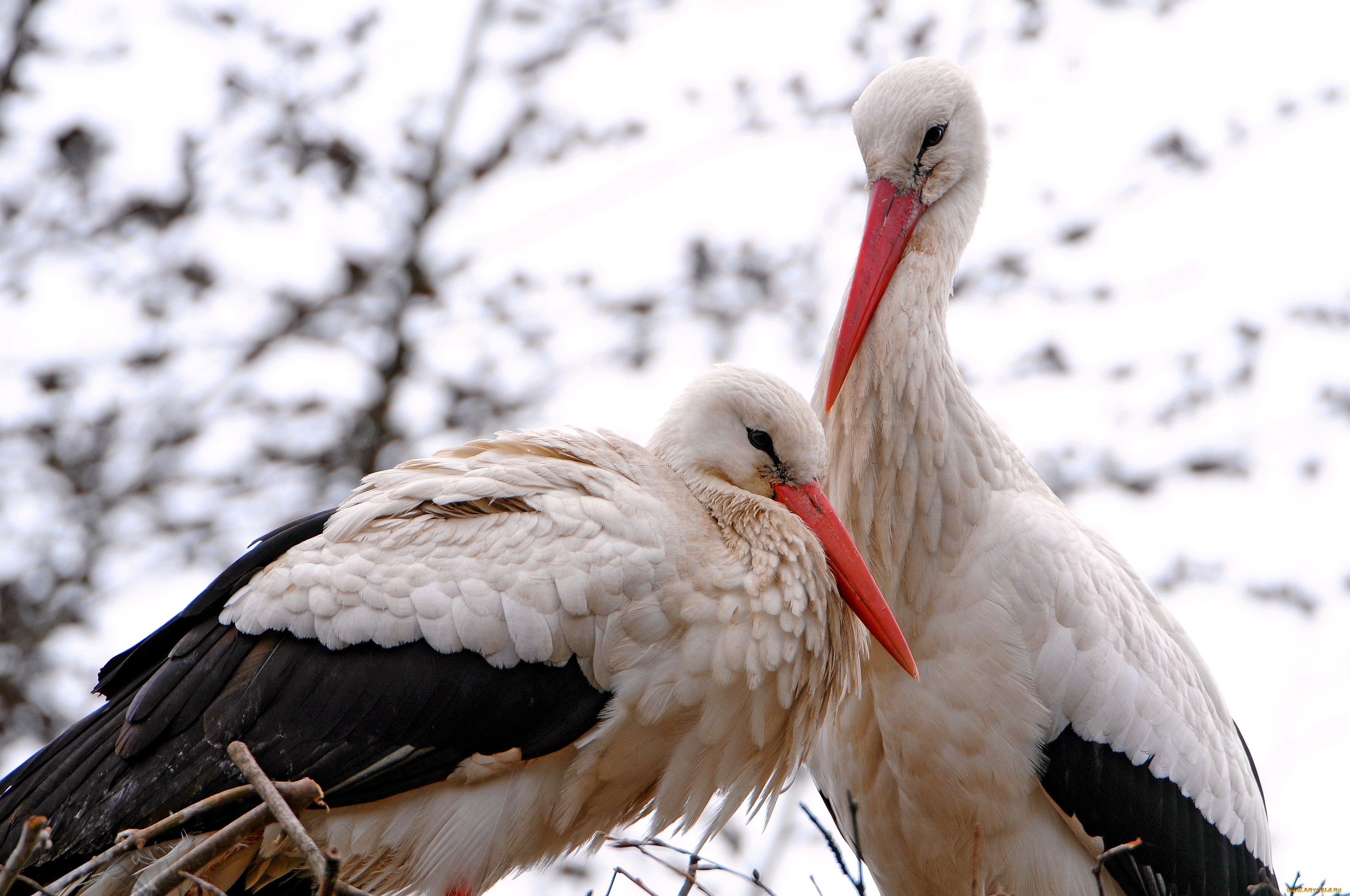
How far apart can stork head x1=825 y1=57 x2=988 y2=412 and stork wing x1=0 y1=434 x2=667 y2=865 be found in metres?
0.80

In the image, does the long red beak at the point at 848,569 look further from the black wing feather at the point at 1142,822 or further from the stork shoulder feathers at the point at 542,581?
the black wing feather at the point at 1142,822

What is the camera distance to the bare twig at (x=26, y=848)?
5.07 ft

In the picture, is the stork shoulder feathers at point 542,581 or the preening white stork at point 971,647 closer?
the stork shoulder feathers at point 542,581

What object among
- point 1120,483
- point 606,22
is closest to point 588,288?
point 606,22

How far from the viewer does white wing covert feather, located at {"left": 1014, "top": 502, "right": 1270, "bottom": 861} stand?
8.42 feet

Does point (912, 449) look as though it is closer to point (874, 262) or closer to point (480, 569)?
point (874, 262)

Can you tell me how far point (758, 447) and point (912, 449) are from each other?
0.32 meters

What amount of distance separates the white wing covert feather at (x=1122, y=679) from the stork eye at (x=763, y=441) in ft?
1.70

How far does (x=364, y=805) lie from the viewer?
2270 millimetres

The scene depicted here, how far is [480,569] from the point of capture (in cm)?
225

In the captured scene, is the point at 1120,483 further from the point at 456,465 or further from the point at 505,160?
the point at 456,465

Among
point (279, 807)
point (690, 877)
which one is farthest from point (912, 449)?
point (279, 807)

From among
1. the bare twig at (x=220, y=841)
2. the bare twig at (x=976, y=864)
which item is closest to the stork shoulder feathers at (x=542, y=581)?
the bare twig at (x=976, y=864)

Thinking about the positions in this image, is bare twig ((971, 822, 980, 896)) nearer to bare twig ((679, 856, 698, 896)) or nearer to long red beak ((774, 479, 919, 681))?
long red beak ((774, 479, 919, 681))
